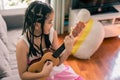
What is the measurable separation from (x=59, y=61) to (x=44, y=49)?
0.14 metres

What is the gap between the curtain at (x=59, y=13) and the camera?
2844 millimetres

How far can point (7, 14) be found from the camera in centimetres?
238

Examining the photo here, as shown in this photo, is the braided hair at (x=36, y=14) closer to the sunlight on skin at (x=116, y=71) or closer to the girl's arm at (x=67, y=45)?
the girl's arm at (x=67, y=45)

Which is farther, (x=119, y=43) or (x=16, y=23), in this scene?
(x=119, y=43)

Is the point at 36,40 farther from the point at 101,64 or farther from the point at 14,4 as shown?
the point at 14,4

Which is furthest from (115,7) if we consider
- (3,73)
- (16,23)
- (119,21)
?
(3,73)

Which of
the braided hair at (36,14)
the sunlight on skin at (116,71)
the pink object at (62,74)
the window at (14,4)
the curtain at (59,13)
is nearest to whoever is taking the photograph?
the braided hair at (36,14)

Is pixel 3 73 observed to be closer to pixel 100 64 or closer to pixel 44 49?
pixel 44 49

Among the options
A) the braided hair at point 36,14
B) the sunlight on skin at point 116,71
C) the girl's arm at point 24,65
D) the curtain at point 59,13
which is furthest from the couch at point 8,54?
the sunlight on skin at point 116,71

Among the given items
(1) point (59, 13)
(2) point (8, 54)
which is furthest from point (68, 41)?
(1) point (59, 13)

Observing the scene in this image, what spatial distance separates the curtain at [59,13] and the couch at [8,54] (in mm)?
711

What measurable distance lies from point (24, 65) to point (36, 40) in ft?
0.63

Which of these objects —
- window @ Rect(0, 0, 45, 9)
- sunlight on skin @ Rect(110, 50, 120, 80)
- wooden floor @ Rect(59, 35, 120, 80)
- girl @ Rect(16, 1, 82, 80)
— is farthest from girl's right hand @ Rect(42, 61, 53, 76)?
window @ Rect(0, 0, 45, 9)

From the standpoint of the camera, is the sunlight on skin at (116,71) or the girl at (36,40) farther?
→ the sunlight on skin at (116,71)
